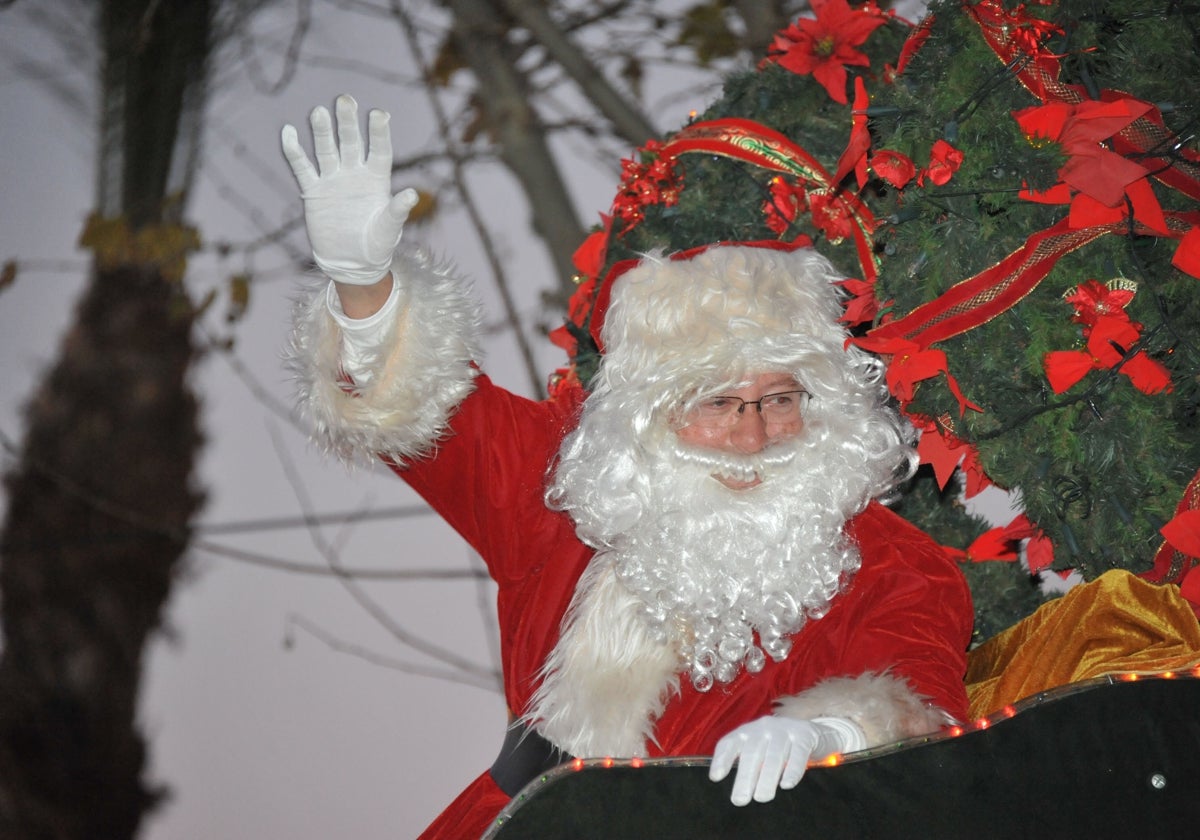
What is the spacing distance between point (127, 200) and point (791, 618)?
3.10m

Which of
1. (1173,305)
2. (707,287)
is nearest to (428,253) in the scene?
(707,287)

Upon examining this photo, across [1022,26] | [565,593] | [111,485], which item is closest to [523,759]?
[565,593]

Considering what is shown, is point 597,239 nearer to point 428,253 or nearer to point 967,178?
point 428,253

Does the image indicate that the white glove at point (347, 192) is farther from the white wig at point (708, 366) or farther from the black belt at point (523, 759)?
the black belt at point (523, 759)

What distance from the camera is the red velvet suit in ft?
6.68

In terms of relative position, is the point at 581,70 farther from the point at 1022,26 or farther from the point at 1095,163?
the point at 1095,163

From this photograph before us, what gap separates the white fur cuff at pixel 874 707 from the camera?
5.81 feet

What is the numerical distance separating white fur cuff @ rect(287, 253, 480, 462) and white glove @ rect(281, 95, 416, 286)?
126 millimetres

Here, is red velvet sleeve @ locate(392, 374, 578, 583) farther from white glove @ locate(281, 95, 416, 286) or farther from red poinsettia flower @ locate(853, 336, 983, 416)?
red poinsettia flower @ locate(853, 336, 983, 416)

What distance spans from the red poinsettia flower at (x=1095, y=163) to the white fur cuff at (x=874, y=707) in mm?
771

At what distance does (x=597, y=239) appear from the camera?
2.65 metres

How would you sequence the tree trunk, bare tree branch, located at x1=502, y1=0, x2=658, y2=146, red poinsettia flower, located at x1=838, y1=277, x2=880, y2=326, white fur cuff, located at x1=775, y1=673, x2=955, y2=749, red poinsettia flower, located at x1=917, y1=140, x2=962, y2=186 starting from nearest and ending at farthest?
white fur cuff, located at x1=775, y1=673, x2=955, y2=749 < red poinsettia flower, located at x1=917, y1=140, x2=962, y2=186 < red poinsettia flower, located at x1=838, y1=277, x2=880, y2=326 < bare tree branch, located at x1=502, y1=0, x2=658, y2=146 < the tree trunk

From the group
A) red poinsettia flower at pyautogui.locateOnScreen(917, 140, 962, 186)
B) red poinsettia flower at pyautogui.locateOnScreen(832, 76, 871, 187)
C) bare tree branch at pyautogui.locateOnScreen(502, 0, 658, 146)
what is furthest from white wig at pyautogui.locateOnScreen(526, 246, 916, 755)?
bare tree branch at pyautogui.locateOnScreen(502, 0, 658, 146)

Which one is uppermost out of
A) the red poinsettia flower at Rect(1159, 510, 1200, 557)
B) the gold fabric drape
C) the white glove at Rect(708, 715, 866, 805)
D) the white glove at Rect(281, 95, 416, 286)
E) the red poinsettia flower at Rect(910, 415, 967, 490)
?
the white glove at Rect(281, 95, 416, 286)
